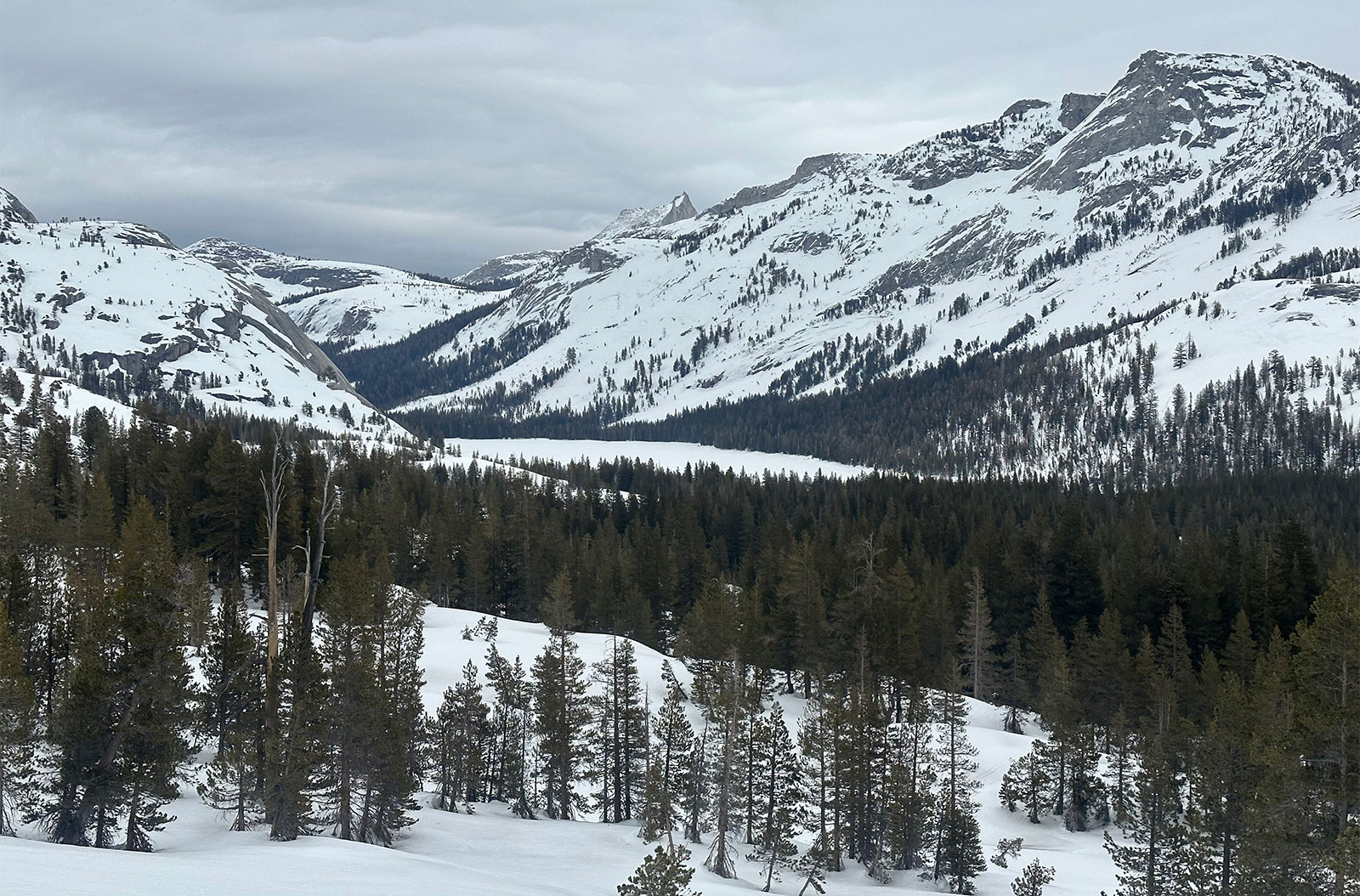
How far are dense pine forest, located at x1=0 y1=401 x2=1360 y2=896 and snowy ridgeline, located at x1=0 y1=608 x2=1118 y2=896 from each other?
1387 mm

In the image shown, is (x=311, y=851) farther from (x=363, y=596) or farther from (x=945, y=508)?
(x=945, y=508)

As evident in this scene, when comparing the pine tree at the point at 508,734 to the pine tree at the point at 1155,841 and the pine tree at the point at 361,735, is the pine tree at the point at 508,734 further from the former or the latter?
the pine tree at the point at 1155,841

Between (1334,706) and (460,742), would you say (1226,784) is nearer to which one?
(1334,706)

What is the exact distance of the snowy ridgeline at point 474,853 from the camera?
1853 centimetres

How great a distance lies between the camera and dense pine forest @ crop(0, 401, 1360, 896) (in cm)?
2975

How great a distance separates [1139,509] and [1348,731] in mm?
87213

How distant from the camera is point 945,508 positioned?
127625 mm

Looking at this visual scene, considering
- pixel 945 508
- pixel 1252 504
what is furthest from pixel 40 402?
pixel 1252 504

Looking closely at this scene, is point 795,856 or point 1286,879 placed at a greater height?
point 1286,879

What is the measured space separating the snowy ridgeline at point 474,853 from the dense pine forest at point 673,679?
139 centimetres

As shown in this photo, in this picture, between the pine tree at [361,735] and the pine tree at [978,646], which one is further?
the pine tree at [978,646]

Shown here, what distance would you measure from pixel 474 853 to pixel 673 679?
2211 centimetres

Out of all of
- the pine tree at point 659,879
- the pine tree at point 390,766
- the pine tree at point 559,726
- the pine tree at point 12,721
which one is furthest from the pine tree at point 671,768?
the pine tree at point 12,721

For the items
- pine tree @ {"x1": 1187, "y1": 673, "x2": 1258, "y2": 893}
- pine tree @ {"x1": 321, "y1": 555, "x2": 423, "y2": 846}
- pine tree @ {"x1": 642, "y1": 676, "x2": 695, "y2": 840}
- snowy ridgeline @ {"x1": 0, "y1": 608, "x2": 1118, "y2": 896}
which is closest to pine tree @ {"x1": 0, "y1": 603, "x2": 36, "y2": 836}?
snowy ridgeline @ {"x1": 0, "y1": 608, "x2": 1118, "y2": 896}
